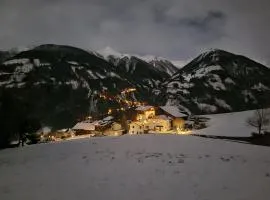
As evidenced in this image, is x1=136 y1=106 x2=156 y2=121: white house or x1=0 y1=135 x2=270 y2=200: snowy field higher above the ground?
x1=136 y1=106 x2=156 y2=121: white house

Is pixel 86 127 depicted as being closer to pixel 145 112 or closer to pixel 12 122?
pixel 145 112

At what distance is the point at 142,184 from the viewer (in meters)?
15.5

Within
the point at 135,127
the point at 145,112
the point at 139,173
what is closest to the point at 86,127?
the point at 145,112

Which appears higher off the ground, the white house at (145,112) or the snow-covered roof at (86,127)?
the white house at (145,112)

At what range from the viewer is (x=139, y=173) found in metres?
17.7

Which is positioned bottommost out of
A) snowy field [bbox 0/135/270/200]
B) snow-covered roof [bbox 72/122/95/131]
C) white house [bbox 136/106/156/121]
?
snowy field [bbox 0/135/270/200]

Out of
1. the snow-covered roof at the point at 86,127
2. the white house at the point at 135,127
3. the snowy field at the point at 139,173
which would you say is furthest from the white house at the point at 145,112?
the snowy field at the point at 139,173

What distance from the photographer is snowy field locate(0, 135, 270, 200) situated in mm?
14234

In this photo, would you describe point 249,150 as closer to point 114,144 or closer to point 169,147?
point 169,147

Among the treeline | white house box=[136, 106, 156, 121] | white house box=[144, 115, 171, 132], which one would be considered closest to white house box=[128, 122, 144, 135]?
white house box=[144, 115, 171, 132]

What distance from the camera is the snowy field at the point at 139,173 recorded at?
14234 mm

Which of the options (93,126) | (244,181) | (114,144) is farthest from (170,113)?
(244,181)

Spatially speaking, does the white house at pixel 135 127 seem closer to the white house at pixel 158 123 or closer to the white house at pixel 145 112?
the white house at pixel 158 123

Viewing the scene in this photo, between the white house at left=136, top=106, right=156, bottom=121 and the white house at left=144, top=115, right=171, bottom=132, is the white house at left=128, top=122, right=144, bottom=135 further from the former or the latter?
the white house at left=136, top=106, right=156, bottom=121
